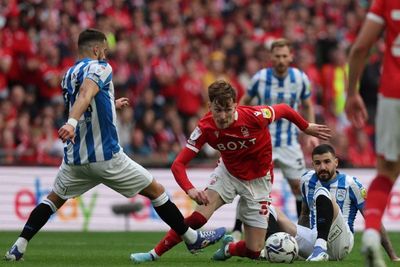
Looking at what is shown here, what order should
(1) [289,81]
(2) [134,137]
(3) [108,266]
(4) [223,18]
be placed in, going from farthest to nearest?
1. (4) [223,18]
2. (2) [134,137]
3. (1) [289,81]
4. (3) [108,266]

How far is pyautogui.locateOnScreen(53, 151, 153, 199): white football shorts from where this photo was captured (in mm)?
9853

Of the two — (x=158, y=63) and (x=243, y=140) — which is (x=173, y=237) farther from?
(x=158, y=63)

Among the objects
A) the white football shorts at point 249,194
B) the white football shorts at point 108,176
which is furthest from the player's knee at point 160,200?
the white football shorts at point 249,194

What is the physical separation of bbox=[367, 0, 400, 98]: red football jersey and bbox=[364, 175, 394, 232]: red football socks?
61 cm

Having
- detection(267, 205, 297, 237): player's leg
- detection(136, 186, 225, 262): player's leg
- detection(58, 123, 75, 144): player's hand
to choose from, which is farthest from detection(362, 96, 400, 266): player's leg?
detection(267, 205, 297, 237): player's leg

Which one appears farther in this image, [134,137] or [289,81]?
[134,137]

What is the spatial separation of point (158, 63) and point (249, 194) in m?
10.1

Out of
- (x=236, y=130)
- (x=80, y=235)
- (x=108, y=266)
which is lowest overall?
(x=80, y=235)

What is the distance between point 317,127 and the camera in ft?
32.0

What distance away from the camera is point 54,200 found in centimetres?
1017

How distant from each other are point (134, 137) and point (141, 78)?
1.54 m

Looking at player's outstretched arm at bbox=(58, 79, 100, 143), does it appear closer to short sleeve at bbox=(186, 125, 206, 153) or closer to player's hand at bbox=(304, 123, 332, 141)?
short sleeve at bbox=(186, 125, 206, 153)

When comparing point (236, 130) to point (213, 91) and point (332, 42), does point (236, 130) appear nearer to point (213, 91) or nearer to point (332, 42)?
point (213, 91)

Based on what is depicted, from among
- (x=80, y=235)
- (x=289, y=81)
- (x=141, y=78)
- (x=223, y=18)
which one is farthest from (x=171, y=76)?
(x=289, y=81)
